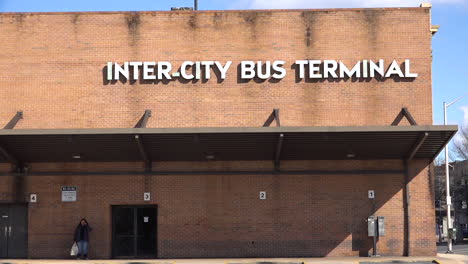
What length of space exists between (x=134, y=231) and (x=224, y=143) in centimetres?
519

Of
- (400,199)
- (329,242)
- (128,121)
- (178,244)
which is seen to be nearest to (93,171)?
(128,121)

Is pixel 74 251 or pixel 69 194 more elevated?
pixel 69 194

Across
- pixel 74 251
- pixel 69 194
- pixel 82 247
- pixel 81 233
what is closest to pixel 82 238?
pixel 81 233

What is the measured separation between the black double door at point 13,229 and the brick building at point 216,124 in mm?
39

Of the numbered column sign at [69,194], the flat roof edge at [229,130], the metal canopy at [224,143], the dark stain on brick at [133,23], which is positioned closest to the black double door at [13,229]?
the numbered column sign at [69,194]

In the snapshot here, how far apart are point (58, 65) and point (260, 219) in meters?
9.74

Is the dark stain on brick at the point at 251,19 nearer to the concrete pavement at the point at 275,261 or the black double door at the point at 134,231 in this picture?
the black double door at the point at 134,231

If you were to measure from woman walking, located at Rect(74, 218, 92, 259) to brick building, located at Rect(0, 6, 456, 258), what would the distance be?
1.51ft

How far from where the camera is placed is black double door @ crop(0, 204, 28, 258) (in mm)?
27469

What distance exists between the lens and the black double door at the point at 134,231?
89.7 feet

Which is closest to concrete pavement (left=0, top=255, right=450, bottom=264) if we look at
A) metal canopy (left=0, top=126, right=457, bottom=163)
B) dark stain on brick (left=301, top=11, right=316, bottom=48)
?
metal canopy (left=0, top=126, right=457, bottom=163)

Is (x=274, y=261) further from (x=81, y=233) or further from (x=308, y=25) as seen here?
(x=308, y=25)

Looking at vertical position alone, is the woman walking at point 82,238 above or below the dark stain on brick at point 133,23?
below

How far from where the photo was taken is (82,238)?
26562mm
